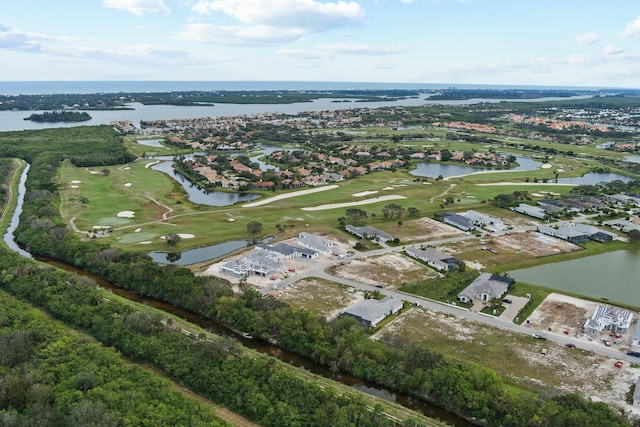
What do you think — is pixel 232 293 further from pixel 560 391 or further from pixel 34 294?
pixel 560 391

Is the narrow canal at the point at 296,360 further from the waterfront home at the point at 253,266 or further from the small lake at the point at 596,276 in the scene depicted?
the small lake at the point at 596,276

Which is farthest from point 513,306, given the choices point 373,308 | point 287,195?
point 287,195

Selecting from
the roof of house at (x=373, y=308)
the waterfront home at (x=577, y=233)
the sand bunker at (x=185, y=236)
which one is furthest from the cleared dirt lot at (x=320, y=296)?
the waterfront home at (x=577, y=233)

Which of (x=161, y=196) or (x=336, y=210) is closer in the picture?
(x=336, y=210)

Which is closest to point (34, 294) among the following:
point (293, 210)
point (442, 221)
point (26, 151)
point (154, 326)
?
point (154, 326)

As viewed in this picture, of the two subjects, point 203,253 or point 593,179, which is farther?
point 593,179

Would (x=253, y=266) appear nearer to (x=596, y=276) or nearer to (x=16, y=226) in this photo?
(x=596, y=276)
